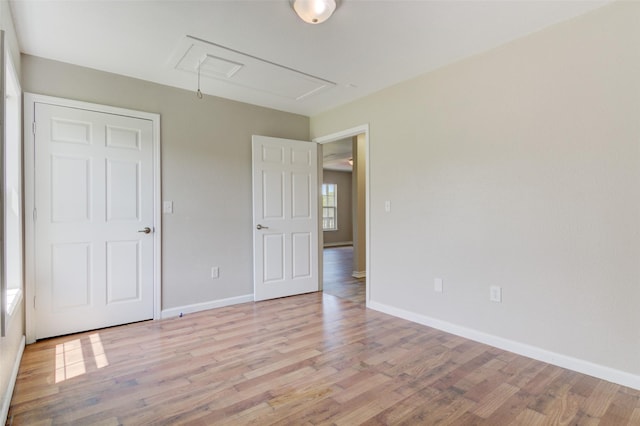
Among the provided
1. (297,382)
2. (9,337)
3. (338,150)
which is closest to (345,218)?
(338,150)

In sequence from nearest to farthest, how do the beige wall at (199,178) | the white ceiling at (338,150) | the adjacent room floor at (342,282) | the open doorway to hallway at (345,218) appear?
1. the beige wall at (199,178)
2. the adjacent room floor at (342,282)
3. the open doorway to hallway at (345,218)
4. the white ceiling at (338,150)

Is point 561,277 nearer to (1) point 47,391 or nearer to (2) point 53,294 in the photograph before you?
(1) point 47,391

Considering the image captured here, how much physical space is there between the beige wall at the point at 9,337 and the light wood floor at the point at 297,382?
118 mm

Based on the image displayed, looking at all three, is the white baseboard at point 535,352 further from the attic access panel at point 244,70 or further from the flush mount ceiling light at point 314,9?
the flush mount ceiling light at point 314,9

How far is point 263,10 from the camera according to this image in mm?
2109

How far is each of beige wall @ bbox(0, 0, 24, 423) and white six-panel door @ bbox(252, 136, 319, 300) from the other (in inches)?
82.3

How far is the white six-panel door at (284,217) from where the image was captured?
3.96m

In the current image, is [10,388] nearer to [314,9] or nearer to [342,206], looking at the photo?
[314,9]

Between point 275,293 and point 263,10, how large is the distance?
3.01m

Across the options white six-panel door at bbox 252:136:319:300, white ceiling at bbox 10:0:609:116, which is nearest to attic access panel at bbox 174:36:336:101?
white ceiling at bbox 10:0:609:116

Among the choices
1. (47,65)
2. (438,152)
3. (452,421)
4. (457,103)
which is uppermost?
(47,65)

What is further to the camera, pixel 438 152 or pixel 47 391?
pixel 438 152

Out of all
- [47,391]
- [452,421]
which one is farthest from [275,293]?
[452,421]

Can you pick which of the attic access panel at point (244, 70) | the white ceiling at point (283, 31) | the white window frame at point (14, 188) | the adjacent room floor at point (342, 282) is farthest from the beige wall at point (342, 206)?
the white window frame at point (14, 188)
